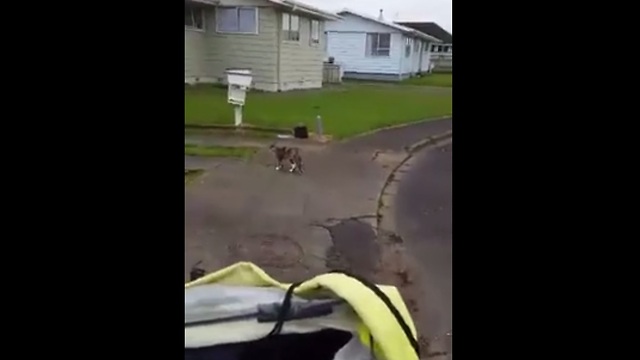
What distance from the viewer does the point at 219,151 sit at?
106 cm

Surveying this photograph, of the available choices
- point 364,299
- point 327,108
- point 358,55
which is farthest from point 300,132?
point 364,299

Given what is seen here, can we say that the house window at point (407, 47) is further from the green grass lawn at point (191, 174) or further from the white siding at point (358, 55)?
the green grass lawn at point (191, 174)

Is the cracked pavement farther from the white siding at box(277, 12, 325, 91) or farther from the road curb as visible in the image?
the white siding at box(277, 12, 325, 91)

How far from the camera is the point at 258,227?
41.2 inches

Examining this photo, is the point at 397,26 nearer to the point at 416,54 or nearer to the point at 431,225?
the point at 416,54

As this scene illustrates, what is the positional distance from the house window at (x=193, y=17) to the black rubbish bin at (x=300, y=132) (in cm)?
21

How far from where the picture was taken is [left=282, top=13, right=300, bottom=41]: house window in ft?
3.46

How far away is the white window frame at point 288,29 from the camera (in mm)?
1057

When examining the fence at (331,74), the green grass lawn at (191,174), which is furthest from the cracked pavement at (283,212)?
the fence at (331,74)

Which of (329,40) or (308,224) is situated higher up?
(329,40)
